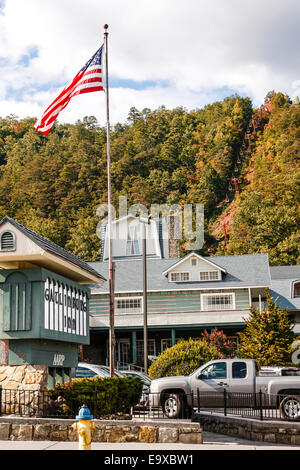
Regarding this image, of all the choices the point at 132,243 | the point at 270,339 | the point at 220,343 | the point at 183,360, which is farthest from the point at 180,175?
the point at 183,360

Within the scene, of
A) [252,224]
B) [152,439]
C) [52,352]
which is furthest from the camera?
[252,224]

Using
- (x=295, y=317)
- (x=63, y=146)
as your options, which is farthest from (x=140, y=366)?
(x=63, y=146)

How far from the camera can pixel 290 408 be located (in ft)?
55.1

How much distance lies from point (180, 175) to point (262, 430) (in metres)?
83.4

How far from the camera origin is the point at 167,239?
196ft

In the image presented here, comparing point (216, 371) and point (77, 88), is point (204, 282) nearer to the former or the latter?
point (216, 371)

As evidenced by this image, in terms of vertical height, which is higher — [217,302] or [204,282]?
[204,282]

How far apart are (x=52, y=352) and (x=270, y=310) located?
19.2m

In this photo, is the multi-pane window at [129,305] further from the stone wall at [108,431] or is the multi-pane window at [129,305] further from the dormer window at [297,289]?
the stone wall at [108,431]

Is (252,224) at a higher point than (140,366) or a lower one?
higher

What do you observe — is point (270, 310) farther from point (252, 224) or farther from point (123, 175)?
point (123, 175)

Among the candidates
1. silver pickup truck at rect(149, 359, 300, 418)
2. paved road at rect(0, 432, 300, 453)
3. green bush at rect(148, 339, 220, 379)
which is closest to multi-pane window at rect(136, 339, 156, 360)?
green bush at rect(148, 339, 220, 379)

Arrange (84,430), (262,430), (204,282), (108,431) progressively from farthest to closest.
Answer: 1. (204,282)
2. (262,430)
3. (108,431)
4. (84,430)

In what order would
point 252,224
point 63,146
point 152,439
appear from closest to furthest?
1. point 152,439
2. point 252,224
3. point 63,146
